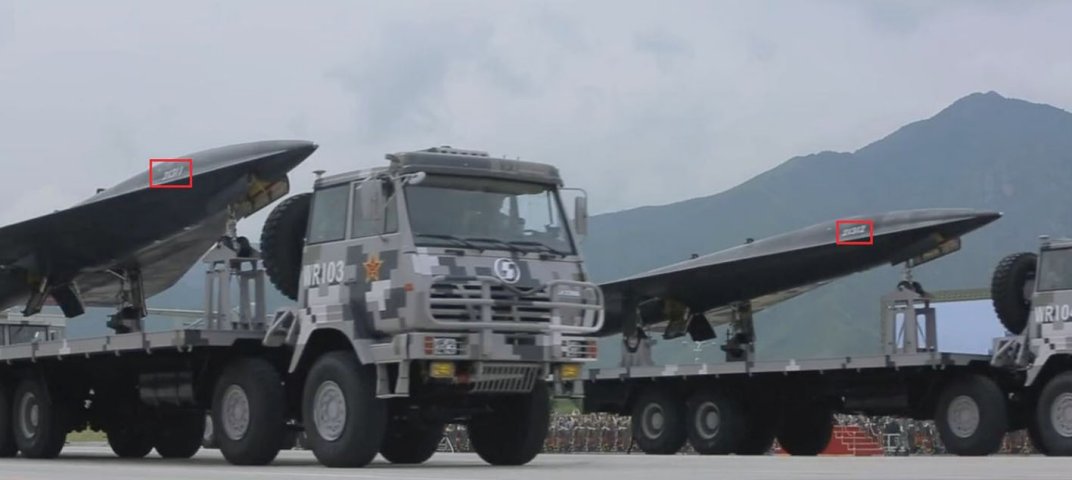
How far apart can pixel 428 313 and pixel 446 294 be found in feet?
0.86

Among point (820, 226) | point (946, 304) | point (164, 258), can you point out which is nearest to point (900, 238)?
point (820, 226)

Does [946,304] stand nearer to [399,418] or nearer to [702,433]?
[702,433]

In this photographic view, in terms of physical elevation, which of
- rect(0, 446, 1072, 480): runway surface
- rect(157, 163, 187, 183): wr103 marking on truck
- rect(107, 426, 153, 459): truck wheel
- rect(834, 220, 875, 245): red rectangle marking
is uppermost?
rect(157, 163, 187, 183): wr103 marking on truck

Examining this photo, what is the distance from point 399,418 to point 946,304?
3320 centimetres

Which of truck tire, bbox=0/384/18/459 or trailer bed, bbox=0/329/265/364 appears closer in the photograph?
trailer bed, bbox=0/329/265/364

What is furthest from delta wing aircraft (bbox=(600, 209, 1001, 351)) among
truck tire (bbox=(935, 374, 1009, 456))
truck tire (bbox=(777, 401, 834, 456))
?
truck tire (bbox=(935, 374, 1009, 456))

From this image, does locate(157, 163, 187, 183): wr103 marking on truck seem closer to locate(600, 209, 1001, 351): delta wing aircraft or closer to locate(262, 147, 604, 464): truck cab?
locate(262, 147, 604, 464): truck cab

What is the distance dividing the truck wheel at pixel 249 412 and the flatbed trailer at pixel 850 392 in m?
7.96

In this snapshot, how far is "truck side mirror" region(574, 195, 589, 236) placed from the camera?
592 inches

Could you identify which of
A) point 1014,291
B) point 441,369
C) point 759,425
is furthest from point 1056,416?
point 441,369

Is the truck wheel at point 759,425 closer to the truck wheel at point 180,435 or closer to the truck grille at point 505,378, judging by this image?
the truck wheel at point 180,435

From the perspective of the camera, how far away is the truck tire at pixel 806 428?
2361 cm

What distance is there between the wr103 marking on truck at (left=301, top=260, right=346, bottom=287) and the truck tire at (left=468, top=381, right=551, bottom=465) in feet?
6.69

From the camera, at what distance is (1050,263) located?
21.0 meters
